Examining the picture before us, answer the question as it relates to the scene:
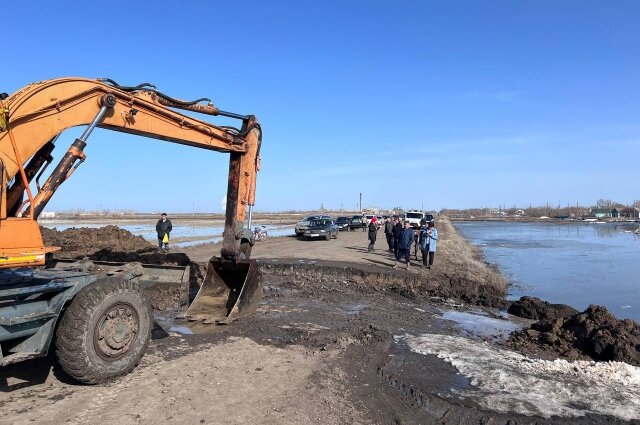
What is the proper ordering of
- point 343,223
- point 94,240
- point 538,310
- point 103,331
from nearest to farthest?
point 103,331 → point 538,310 → point 94,240 → point 343,223

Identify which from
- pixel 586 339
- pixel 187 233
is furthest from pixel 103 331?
pixel 187 233

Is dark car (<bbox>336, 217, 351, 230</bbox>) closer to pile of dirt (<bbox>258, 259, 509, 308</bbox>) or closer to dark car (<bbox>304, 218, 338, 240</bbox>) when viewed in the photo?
dark car (<bbox>304, 218, 338, 240</bbox>)

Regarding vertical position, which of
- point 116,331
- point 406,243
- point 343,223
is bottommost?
point 116,331

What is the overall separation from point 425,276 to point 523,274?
28.9 feet

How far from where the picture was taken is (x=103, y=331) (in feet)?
20.7

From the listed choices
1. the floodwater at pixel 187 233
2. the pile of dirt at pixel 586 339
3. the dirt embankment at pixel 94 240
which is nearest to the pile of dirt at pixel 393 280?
the pile of dirt at pixel 586 339

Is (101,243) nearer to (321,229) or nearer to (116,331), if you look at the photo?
(116,331)

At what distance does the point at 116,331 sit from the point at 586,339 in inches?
327

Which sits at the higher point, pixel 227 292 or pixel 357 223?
pixel 357 223

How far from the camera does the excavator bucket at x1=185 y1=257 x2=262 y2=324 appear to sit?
9.73 metres

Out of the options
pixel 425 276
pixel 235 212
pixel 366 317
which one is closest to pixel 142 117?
pixel 235 212

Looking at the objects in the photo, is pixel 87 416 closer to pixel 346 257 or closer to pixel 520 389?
pixel 520 389

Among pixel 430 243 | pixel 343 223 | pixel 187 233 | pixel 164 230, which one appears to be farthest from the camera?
pixel 343 223

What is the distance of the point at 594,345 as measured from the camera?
9391 millimetres
